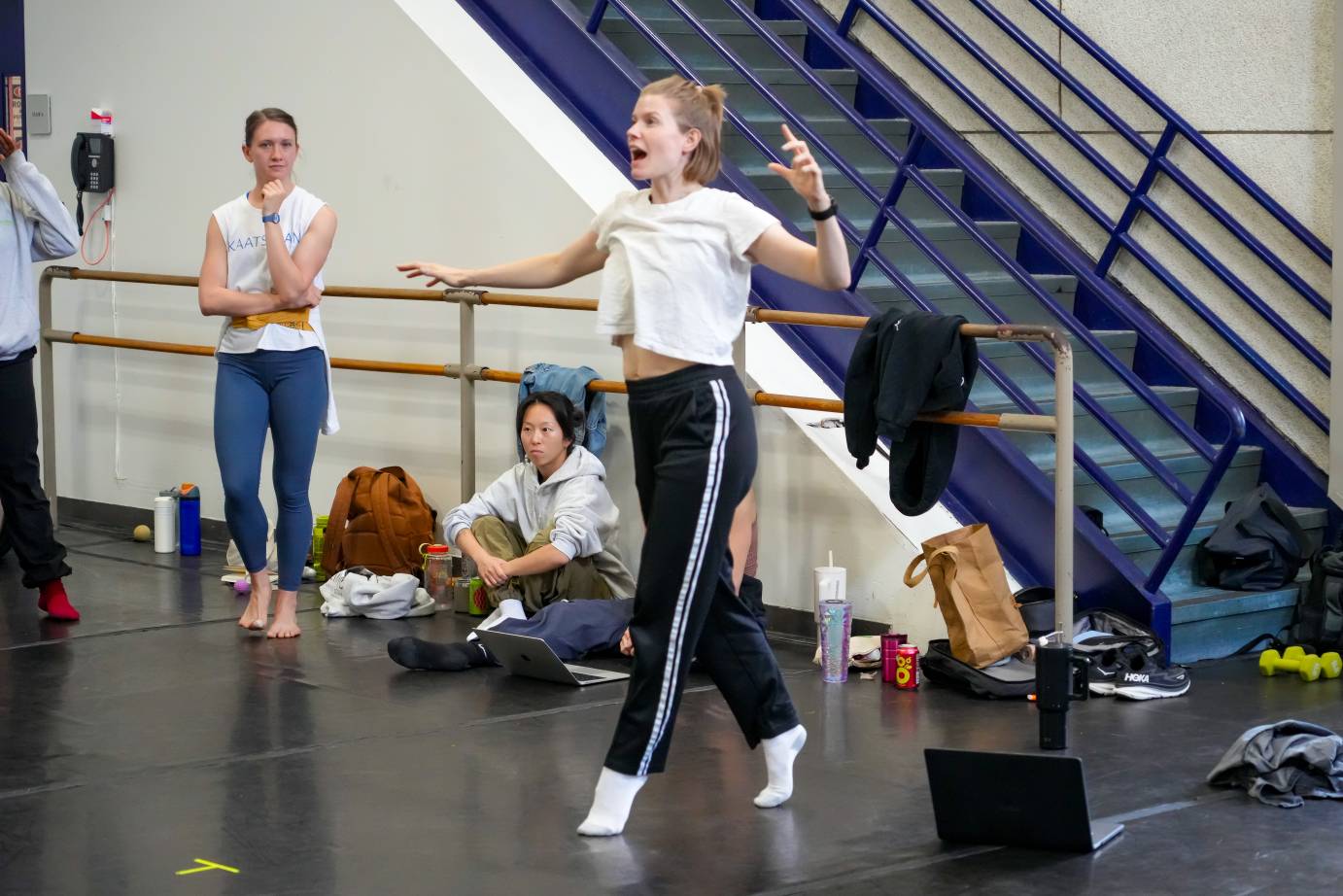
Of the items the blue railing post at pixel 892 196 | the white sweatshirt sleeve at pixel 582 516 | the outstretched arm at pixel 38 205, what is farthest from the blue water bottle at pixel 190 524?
the blue railing post at pixel 892 196

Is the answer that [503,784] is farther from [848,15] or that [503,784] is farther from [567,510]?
[848,15]

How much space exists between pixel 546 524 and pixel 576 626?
0.65 m

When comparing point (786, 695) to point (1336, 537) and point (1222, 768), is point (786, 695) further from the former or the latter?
point (1336, 537)

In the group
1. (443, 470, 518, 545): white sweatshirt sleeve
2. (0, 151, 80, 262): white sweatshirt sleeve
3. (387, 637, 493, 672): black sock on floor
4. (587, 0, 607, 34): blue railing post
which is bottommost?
(387, 637, 493, 672): black sock on floor

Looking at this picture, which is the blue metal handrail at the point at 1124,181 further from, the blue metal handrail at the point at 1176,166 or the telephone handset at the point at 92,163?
the telephone handset at the point at 92,163

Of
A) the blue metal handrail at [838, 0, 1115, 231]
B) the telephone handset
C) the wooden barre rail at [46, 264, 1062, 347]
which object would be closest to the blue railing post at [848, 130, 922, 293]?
the wooden barre rail at [46, 264, 1062, 347]

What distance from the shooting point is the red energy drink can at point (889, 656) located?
213 inches

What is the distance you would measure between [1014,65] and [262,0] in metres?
3.08

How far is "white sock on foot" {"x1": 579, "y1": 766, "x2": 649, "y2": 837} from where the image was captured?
3781mm

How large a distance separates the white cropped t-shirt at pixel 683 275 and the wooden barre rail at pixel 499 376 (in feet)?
5.09

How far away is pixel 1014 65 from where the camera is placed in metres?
7.18

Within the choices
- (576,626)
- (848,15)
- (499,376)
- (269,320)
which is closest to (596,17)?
(848,15)

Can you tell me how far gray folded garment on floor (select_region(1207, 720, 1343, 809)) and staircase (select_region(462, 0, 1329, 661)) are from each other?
43.5 inches

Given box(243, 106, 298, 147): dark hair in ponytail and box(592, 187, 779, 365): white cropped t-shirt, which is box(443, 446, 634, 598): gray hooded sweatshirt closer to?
box(243, 106, 298, 147): dark hair in ponytail
